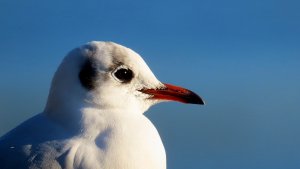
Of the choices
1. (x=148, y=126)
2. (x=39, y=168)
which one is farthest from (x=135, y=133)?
(x=39, y=168)

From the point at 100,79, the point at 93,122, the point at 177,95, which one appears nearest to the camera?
the point at 93,122

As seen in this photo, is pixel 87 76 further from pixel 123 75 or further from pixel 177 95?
pixel 177 95

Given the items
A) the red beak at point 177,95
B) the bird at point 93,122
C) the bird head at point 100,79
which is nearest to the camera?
the bird at point 93,122

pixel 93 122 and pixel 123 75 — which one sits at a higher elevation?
pixel 123 75

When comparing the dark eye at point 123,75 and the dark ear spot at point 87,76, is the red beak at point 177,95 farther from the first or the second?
the dark ear spot at point 87,76

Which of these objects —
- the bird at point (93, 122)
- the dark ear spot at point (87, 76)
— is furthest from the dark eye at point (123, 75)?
the dark ear spot at point (87, 76)

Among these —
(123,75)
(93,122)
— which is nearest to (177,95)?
(123,75)

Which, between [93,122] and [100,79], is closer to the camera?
[93,122]
